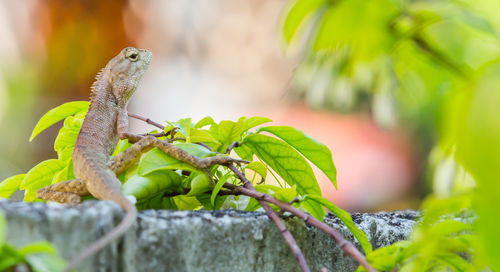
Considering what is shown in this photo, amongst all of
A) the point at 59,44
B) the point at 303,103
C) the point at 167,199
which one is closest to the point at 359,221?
the point at 167,199

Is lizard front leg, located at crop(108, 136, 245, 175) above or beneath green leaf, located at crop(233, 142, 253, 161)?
beneath

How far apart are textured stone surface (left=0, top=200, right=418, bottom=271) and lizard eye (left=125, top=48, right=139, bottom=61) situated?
28.6 inches

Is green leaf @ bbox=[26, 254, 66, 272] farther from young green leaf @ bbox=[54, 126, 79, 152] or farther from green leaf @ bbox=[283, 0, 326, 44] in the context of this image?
young green leaf @ bbox=[54, 126, 79, 152]

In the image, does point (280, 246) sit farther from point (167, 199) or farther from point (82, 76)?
point (82, 76)

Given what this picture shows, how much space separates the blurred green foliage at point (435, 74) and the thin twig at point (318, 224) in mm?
34

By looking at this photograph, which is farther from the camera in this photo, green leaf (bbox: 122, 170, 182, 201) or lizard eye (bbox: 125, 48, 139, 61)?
lizard eye (bbox: 125, 48, 139, 61)

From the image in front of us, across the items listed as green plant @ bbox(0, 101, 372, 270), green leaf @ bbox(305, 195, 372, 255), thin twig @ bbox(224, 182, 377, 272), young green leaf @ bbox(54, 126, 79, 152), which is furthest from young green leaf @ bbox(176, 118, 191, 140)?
young green leaf @ bbox(54, 126, 79, 152)

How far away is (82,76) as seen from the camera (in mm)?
2883

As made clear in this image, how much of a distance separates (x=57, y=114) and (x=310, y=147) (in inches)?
17.5

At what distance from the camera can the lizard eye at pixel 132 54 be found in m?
1.23

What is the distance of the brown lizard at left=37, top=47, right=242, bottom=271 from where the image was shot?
613 mm

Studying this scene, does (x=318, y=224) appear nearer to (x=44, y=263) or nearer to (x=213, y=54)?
(x=44, y=263)

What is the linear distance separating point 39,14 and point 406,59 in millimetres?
3030

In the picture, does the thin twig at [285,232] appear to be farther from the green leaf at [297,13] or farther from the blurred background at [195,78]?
the blurred background at [195,78]
